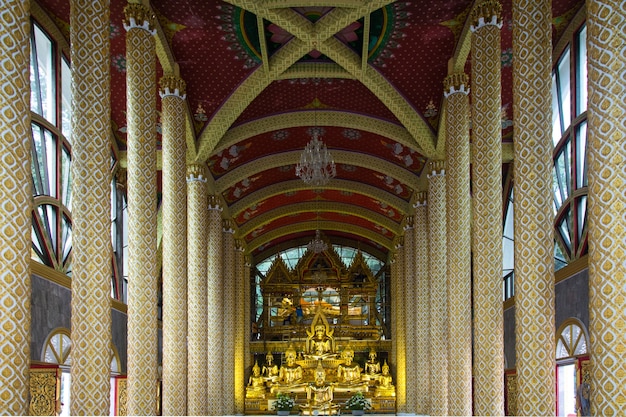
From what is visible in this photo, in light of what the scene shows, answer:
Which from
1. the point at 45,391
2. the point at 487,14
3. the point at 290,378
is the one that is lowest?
the point at 290,378

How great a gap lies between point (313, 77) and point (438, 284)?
647cm

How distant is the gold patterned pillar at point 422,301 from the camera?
924 inches

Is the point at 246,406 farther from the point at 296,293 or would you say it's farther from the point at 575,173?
the point at 575,173

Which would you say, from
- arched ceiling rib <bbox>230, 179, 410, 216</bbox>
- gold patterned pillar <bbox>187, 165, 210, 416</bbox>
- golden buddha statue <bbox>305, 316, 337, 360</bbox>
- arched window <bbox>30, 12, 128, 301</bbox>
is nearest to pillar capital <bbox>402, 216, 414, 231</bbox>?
arched ceiling rib <bbox>230, 179, 410, 216</bbox>

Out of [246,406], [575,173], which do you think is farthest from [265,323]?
[575,173]

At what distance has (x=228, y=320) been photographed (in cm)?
2809

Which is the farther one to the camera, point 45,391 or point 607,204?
point 45,391

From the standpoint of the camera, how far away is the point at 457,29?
53.3 ft

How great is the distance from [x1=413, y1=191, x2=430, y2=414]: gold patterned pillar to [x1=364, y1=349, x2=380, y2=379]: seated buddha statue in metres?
7.72

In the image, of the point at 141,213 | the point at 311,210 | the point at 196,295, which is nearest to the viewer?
the point at 141,213

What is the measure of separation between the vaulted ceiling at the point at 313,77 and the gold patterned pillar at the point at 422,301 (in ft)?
2.83

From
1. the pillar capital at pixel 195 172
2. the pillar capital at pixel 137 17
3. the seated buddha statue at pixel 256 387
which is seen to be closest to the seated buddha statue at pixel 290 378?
the seated buddha statue at pixel 256 387

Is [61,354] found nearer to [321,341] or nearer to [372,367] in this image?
[321,341]

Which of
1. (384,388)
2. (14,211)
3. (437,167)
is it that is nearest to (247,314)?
(384,388)
